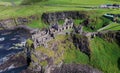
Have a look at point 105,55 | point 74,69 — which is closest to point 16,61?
point 74,69

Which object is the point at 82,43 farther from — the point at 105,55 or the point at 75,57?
the point at 105,55

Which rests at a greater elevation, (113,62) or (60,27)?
(60,27)

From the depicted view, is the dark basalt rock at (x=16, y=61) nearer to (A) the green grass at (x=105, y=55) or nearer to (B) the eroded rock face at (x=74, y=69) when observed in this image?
(B) the eroded rock face at (x=74, y=69)

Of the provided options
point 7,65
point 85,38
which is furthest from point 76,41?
point 7,65

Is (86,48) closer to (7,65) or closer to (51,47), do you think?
Answer: (51,47)

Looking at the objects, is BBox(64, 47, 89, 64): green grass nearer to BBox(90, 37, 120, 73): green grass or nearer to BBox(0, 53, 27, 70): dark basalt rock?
BBox(90, 37, 120, 73): green grass

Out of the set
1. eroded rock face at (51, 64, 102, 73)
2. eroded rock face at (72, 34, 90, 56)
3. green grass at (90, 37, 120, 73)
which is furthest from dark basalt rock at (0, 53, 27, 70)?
green grass at (90, 37, 120, 73)

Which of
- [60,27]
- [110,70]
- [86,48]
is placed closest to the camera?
[110,70]

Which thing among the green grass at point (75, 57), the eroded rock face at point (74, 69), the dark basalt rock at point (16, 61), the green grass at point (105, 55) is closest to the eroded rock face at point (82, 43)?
the green grass at point (75, 57)
